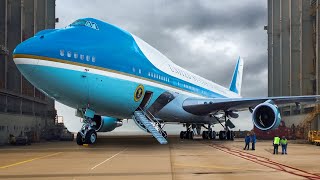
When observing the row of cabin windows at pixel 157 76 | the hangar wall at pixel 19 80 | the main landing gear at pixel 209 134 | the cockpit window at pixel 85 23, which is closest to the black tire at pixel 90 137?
the row of cabin windows at pixel 157 76

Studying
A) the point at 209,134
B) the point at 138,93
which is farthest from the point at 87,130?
the point at 209,134

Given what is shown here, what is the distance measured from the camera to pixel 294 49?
54.7 meters

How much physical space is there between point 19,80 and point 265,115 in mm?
29450

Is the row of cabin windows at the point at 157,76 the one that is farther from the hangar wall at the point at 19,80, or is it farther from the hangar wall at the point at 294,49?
the hangar wall at the point at 294,49

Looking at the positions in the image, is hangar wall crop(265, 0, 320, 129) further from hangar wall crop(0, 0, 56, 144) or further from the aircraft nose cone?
the aircraft nose cone

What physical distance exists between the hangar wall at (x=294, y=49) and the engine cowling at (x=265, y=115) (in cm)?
1837

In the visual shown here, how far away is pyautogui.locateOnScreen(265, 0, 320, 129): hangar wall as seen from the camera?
5038 cm

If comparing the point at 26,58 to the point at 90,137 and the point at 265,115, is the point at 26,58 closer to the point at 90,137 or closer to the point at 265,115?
the point at 90,137

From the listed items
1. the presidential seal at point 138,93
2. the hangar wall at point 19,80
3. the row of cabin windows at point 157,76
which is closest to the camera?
the presidential seal at point 138,93

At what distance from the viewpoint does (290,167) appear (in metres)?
14.4

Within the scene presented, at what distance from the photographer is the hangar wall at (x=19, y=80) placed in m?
38.3

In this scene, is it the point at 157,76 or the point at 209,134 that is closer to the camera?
the point at 157,76

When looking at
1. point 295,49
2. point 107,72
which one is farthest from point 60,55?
point 295,49

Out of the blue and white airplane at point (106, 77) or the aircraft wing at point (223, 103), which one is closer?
the blue and white airplane at point (106, 77)
